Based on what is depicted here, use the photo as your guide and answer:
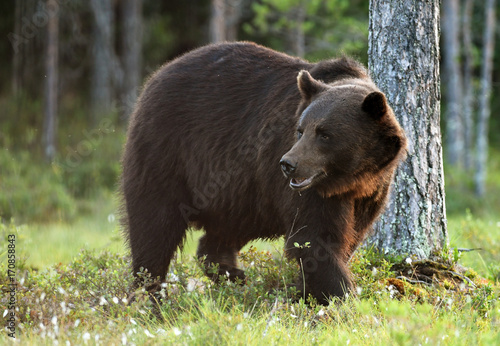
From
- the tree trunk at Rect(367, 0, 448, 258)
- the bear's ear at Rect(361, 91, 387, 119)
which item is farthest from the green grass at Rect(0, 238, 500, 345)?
the bear's ear at Rect(361, 91, 387, 119)

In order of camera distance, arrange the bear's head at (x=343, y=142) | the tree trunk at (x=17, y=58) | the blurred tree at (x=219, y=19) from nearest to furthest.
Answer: the bear's head at (x=343, y=142) → the blurred tree at (x=219, y=19) → the tree trunk at (x=17, y=58)

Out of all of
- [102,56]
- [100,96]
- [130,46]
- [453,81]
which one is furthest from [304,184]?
[130,46]

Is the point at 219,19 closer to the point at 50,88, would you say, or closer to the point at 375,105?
the point at 50,88

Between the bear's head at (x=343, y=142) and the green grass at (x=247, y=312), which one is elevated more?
the bear's head at (x=343, y=142)

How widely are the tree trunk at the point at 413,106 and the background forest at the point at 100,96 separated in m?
0.76

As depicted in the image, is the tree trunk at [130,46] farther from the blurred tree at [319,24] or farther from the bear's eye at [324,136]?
the bear's eye at [324,136]

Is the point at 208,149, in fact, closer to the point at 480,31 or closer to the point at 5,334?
the point at 5,334

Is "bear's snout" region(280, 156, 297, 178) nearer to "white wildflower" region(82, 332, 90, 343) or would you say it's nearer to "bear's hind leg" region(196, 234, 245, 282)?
"white wildflower" region(82, 332, 90, 343)

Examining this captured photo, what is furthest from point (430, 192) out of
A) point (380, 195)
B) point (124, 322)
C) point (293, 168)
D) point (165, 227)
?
point (124, 322)

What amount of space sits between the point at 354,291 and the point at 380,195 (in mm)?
733

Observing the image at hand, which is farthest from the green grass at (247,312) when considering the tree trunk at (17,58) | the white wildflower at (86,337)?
the tree trunk at (17,58)

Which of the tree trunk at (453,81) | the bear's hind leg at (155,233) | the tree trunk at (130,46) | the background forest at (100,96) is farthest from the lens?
the tree trunk at (130,46)

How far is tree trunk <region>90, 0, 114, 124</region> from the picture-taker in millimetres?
15531

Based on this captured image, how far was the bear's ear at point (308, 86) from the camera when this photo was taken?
4309mm
